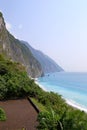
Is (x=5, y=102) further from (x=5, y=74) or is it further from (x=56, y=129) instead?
(x=56, y=129)

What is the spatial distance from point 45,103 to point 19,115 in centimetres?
682

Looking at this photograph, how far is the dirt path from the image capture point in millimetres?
17484

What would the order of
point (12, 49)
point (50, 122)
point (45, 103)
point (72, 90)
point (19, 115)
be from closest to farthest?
point (50, 122) < point (19, 115) < point (45, 103) < point (72, 90) < point (12, 49)

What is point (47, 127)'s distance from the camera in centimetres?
1362

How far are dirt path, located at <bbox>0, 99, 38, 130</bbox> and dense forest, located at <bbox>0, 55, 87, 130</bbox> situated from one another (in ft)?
2.56

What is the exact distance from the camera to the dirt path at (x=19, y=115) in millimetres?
17484

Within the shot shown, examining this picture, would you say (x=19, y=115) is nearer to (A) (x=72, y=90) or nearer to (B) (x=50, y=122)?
(B) (x=50, y=122)

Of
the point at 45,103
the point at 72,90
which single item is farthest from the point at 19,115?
the point at 72,90

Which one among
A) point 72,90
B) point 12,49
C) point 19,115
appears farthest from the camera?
point 12,49

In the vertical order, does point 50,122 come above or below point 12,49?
below

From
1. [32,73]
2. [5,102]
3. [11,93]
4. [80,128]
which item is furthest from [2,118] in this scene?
[32,73]

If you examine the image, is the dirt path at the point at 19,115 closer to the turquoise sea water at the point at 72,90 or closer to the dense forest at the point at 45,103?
the dense forest at the point at 45,103

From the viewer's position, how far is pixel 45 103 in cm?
2759

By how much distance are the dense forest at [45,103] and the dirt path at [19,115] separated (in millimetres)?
779
